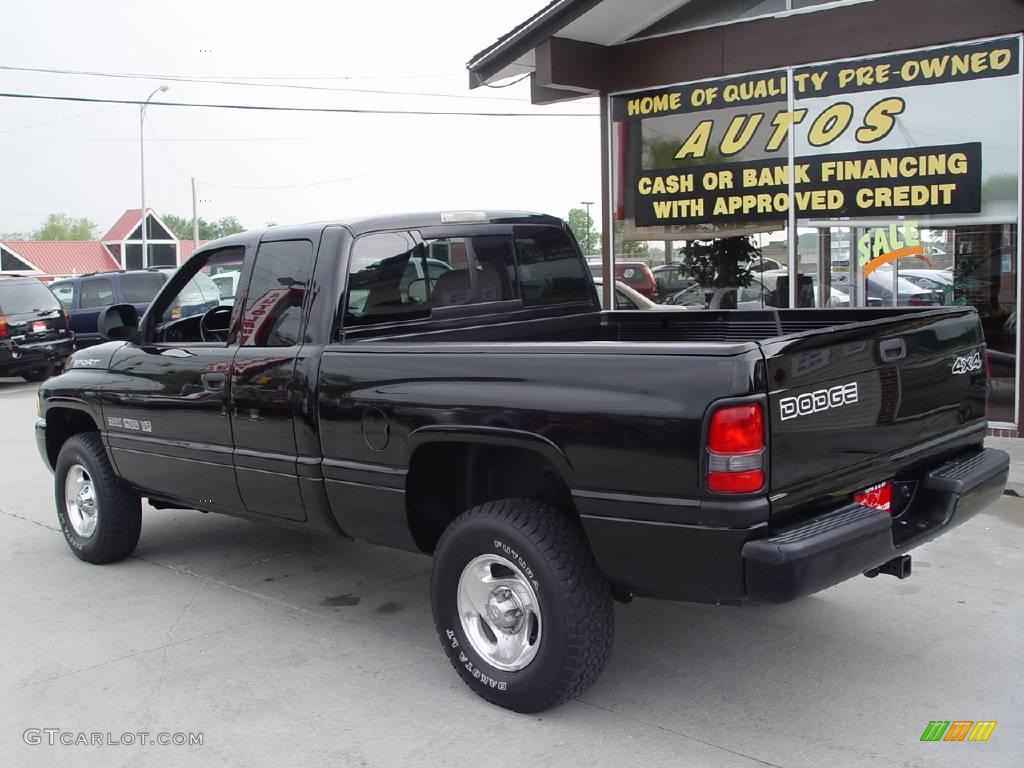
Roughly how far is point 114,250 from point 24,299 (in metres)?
74.1

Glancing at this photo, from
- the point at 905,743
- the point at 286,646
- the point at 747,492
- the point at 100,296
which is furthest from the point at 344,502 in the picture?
the point at 100,296

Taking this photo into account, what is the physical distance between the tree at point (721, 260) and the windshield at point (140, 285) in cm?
1246

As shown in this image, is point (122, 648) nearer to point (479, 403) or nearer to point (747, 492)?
point (479, 403)

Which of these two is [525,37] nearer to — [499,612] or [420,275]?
[420,275]

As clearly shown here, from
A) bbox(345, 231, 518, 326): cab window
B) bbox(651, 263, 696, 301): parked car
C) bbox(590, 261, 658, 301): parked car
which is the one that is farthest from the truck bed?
bbox(590, 261, 658, 301): parked car

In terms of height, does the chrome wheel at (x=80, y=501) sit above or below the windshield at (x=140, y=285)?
below

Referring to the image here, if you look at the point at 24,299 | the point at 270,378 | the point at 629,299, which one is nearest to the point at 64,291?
the point at 24,299

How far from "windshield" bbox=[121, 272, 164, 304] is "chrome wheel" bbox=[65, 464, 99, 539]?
14057 millimetres

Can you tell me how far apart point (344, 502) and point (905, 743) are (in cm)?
241

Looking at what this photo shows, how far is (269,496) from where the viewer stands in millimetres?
4812

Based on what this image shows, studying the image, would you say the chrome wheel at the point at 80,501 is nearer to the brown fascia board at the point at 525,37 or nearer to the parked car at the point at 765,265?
the brown fascia board at the point at 525,37

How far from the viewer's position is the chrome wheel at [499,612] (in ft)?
12.5

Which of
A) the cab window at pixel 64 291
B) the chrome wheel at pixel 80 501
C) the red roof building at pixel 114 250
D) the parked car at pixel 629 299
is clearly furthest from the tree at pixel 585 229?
the chrome wheel at pixel 80 501

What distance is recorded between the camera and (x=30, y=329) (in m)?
16.5
